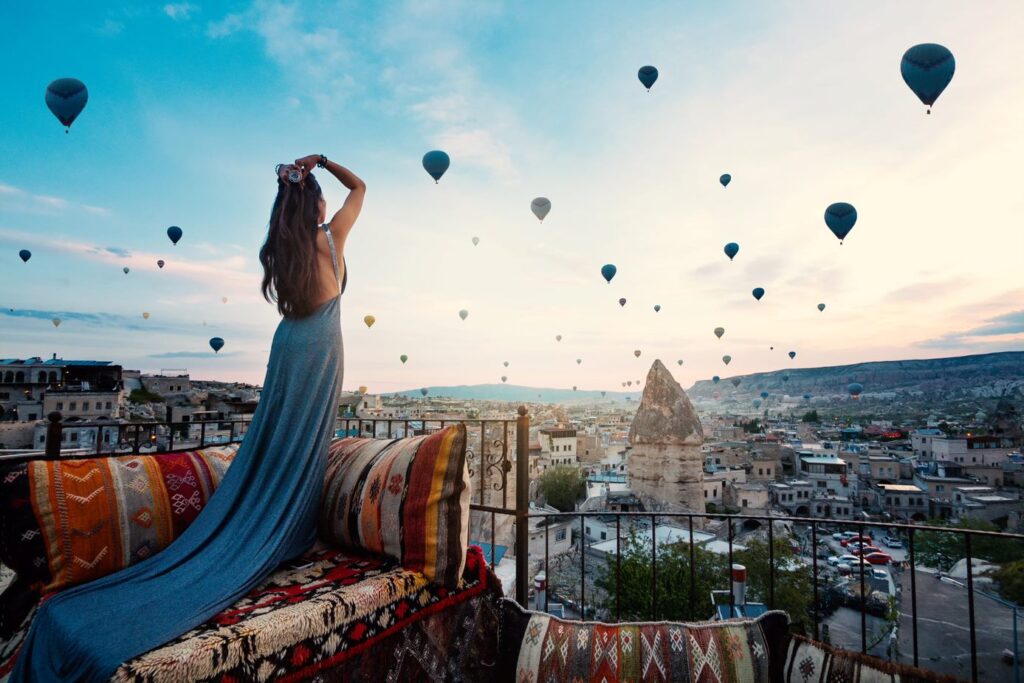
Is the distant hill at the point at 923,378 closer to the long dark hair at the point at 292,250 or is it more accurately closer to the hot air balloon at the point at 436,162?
the hot air balloon at the point at 436,162

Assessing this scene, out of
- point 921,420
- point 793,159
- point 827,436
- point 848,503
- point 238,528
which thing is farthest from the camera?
point 827,436

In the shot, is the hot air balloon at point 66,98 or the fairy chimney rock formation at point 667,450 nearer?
the hot air balloon at point 66,98

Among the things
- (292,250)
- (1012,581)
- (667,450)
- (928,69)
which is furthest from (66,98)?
(667,450)

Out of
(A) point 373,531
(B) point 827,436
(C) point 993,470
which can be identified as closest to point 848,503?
(C) point 993,470

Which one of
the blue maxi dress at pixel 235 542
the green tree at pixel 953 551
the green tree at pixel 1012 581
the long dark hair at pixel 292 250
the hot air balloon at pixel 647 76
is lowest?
the green tree at pixel 953 551

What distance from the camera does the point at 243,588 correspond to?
4.91 ft

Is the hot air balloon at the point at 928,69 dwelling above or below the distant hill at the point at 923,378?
above

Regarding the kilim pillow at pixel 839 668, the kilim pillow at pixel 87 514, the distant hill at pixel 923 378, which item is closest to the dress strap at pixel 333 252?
the kilim pillow at pixel 87 514

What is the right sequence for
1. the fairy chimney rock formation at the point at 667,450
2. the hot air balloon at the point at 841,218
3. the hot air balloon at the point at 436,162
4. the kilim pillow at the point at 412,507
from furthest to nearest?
1. the fairy chimney rock formation at the point at 667,450
2. the hot air balloon at the point at 841,218
3. the hot air balloon at the point at 436,162
4. the kilim pillow at the point at 412,507

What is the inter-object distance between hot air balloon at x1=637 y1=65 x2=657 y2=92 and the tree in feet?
77.5

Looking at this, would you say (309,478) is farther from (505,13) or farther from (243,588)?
(505,13)

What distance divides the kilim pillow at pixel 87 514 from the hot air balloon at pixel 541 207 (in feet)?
37.7

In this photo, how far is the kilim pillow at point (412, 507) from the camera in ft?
5.73

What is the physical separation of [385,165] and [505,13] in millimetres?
2338
